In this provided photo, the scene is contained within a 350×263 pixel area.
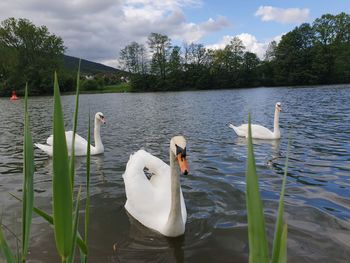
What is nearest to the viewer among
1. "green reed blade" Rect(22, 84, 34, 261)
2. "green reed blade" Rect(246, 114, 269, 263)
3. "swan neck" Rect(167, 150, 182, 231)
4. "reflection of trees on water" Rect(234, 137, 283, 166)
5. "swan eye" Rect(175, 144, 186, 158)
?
"green reed blade" Rect(246, 114, 269, 263)

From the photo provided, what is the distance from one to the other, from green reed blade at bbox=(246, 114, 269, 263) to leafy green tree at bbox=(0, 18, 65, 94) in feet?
216

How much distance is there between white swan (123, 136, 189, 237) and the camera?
14.3 ft

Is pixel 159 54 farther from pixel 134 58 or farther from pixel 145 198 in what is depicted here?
pixel 145 198

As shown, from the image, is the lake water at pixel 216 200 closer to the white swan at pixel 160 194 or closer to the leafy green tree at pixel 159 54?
the white swan at pixel 160 194

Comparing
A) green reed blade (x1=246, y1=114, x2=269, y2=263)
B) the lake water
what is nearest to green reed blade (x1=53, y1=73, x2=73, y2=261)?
green reed blade (x1=246, y1=114, x2=269, y2=263)

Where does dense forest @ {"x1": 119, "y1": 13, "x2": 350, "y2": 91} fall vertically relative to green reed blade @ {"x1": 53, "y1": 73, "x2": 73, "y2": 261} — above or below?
above

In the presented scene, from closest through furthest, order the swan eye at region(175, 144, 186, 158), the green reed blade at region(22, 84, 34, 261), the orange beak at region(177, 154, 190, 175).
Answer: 1. the green reed blade at region(22, 84, 34, 261)
2. the orange beak at region(177, 154, 190, 175)
3. the swan eye at region(175, 144, 186, 158)

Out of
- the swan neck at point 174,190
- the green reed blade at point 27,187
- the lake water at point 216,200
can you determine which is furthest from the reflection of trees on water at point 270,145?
the green reed blade at point 27,187

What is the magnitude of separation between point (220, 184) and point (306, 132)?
7.34m

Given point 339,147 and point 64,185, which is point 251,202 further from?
point 339,147

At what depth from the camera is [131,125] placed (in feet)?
56.4

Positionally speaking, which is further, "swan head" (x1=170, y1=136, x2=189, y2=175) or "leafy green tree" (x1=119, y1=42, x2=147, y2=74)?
"leafy green tree" (x1=119, y1=42, x2=147, y2=74)

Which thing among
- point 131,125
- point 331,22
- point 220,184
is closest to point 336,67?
point 331,22

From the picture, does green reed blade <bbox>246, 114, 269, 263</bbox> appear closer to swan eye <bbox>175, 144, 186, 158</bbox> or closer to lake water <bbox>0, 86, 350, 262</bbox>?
lake water <bbox>0, 86, 350, 262</bbox>
